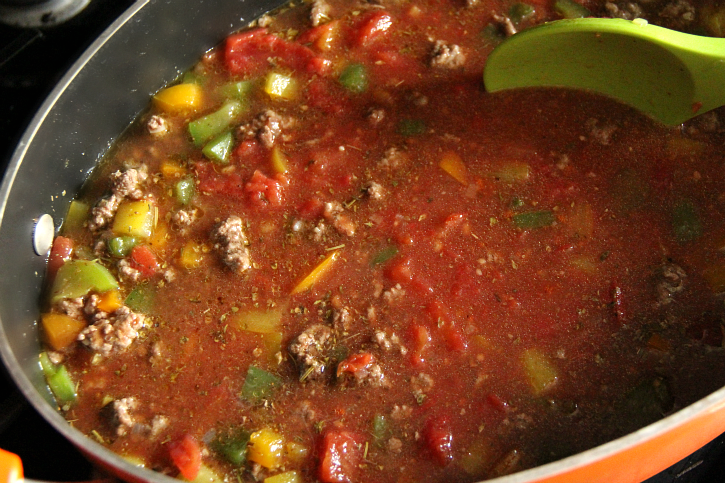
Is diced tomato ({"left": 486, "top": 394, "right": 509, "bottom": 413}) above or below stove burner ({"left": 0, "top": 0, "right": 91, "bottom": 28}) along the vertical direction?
below

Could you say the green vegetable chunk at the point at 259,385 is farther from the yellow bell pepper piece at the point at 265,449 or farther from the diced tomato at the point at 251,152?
the diced tomato at the point at 251,152

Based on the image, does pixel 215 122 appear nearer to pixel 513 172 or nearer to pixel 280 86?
pixel 280 86

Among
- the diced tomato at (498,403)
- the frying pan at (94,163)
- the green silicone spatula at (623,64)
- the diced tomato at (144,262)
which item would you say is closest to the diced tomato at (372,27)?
the frying pan at (94,163)

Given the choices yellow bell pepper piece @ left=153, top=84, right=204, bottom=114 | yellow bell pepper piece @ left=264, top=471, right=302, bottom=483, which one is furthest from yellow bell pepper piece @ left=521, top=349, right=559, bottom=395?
yellow bell pepper piece @ left=153, top=84, right=204, bottom=114

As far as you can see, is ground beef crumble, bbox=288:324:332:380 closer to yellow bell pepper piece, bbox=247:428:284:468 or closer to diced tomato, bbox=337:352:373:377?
diced tomato, bbox=337:352:373:377

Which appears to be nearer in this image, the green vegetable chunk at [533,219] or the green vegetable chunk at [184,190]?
the green vegetable chunk at [533,219]

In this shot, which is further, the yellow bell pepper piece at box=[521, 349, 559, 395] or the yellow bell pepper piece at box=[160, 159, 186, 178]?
the yellow bell pepper piece at box=[160, 159, 186, 178]
